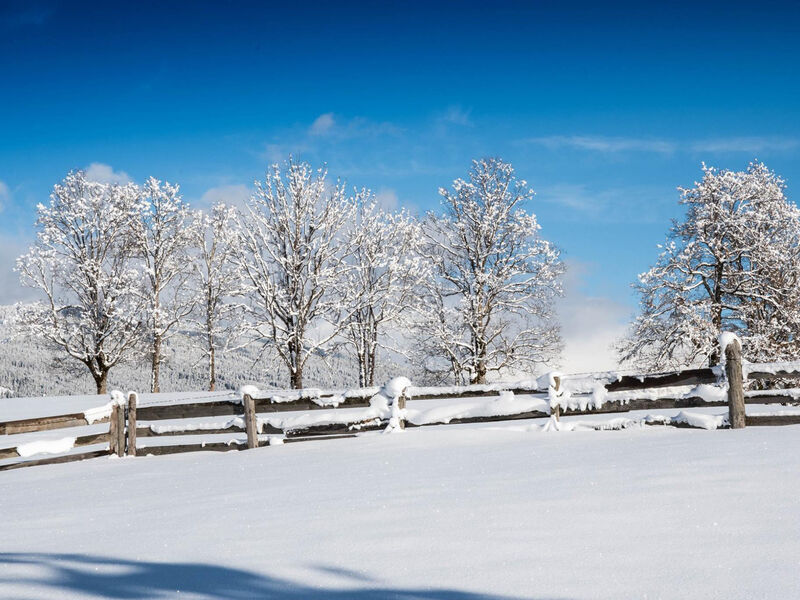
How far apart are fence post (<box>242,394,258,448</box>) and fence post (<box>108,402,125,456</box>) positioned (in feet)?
8.53

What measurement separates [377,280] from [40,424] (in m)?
16.2

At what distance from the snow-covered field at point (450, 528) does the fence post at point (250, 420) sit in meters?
2.59

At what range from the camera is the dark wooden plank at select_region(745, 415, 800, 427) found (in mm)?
9375

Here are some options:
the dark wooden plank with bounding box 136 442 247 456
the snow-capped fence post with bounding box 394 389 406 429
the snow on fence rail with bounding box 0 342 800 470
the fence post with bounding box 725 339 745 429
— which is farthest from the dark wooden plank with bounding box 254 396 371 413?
the fence post with bounding box 725 339 745 429

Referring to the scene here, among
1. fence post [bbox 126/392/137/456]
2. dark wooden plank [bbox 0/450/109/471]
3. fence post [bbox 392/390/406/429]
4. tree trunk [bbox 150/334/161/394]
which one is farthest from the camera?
tree trunk [bbox 150/334/161/394]

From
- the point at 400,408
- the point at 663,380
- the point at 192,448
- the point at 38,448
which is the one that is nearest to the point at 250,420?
the point at 192,448

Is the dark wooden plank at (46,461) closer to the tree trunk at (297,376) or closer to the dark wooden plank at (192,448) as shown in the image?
the dark wooden plank at (192,448)

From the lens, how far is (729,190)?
2308 cm

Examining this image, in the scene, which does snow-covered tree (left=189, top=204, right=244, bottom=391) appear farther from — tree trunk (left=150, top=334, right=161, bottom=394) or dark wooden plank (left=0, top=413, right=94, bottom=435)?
dark wooden plank (left=0, top=413, right=94, bottom=435)

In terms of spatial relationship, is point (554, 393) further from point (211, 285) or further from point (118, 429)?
point (211, 285)

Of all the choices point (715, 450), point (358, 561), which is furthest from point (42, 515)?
point (715, 450)

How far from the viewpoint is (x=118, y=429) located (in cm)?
1223

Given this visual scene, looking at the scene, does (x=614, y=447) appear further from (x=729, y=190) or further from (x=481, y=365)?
(x=729, y=190)

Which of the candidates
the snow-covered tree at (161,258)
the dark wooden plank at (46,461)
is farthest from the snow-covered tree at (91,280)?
the dark wooden plank at (46,461)
